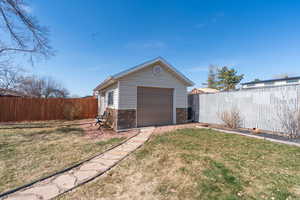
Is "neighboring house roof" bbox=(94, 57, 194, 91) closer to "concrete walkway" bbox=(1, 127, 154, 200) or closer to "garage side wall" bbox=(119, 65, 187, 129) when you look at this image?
"garage side wall" bbox=(119, 65, 187, 129)

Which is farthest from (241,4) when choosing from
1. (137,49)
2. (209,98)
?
(137,49)

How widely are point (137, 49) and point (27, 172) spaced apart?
32.4ft

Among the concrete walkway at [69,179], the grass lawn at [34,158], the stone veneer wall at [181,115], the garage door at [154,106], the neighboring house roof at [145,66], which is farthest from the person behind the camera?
the stone veneer wall at [181,115]

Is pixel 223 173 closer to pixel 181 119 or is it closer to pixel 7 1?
pixel 181 119

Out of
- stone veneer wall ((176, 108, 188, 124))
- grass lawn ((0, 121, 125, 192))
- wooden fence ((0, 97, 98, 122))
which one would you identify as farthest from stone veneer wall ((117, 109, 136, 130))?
wooden fence ((0, 97, 98, 122))

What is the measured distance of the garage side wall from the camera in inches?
255

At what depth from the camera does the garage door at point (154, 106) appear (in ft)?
23.1

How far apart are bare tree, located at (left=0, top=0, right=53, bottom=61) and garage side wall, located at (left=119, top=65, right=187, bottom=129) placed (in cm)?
625

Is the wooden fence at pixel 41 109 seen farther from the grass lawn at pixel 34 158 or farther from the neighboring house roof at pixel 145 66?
the grass lawn at pixel 34 158

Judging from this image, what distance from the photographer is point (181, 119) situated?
8383 mm

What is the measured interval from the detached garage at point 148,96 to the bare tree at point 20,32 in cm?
509

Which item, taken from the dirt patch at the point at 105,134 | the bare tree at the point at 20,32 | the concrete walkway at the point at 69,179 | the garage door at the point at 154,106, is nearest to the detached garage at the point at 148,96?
the garage door at the point at 154,106

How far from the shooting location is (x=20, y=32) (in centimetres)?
721

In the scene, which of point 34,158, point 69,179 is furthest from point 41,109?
point 69,179
